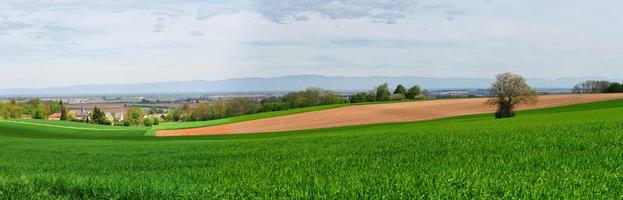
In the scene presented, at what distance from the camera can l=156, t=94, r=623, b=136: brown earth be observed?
2222 inches

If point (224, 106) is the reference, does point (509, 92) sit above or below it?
above

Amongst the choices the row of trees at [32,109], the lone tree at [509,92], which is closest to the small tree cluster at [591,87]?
the lone tree at [509,92]

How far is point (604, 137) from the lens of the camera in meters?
13.0

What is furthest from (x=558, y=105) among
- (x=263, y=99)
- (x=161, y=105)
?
(x=161, y=105)

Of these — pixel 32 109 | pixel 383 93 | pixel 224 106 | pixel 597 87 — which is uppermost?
pixel 597 87

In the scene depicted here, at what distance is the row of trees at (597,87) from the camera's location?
3509 inches

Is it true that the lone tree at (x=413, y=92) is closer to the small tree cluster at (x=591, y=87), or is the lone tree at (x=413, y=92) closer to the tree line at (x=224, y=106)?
the tree line at (x=224, y=106)

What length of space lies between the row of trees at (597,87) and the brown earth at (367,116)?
19.3 meters

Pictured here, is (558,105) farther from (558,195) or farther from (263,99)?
(558,195)

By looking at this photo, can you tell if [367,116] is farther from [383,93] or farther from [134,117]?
[134,117]

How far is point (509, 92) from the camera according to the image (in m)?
53.5

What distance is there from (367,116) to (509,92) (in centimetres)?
1662

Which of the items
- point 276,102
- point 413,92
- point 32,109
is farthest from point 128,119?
point 413,92

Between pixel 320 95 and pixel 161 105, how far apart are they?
31167 millimetres
